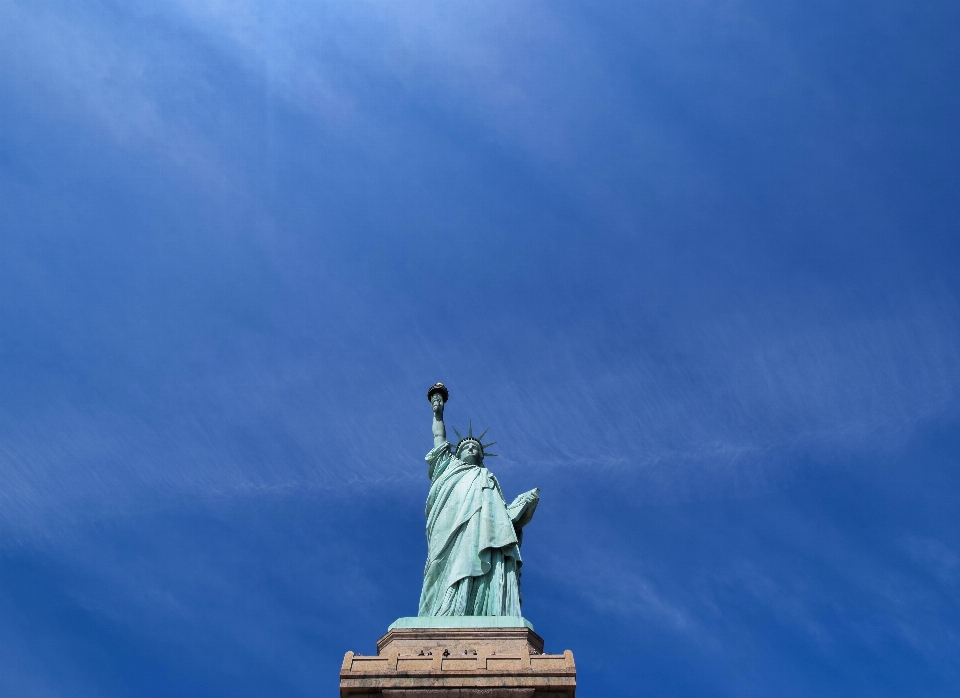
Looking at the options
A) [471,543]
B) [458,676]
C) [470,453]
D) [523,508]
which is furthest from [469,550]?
[458,676]

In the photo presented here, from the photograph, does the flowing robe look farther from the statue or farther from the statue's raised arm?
the statue's raised arm

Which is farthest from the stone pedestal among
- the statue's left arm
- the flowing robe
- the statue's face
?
the statue's face

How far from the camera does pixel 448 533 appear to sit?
61.3 feet

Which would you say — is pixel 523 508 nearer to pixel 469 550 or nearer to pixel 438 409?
pixel 469 550

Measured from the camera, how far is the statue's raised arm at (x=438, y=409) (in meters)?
22.4

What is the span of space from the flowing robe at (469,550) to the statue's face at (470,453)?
1.32 meters

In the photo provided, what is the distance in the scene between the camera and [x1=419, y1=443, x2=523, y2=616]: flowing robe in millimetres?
17266

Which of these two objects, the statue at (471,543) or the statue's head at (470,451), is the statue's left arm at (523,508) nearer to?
the statue at (471,543)

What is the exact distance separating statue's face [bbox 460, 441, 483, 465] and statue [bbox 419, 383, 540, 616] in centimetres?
38

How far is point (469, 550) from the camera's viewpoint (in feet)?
59.1

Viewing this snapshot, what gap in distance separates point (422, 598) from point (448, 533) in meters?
1.41

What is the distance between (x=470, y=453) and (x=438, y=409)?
5.64ft

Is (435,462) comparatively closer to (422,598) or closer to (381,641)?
(422,598)

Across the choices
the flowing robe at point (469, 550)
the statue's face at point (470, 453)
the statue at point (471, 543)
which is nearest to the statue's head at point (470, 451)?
the statue's face at point (470, 453)
